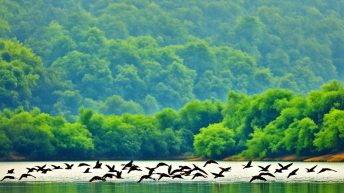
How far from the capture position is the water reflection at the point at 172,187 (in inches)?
2148

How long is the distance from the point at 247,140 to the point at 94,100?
215ft

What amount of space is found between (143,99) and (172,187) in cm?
11890

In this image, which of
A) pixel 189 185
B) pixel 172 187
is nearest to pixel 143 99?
pixel 189 185

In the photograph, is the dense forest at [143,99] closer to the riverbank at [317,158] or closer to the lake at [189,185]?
the riverbank at [317,158]

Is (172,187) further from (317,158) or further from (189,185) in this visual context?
(317,158)

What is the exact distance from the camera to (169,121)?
12556 centimetres

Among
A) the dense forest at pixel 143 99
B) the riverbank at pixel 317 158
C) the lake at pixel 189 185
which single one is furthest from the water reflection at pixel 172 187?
the dense forest at pixel 143 99

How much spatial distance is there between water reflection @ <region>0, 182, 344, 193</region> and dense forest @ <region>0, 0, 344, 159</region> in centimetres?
4157

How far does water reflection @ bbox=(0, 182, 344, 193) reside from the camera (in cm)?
5456

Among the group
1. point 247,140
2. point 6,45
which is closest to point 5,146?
point 247,140

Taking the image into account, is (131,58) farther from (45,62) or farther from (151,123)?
(151,123)

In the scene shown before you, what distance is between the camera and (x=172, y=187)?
5850cm

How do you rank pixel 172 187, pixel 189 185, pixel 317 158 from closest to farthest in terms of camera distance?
pixel 172 187 < pixel 189 185 < pixel 317 158

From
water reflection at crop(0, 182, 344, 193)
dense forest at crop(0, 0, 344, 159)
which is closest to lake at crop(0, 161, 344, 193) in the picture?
water reflection at crop(0, 182, 344, 193)
